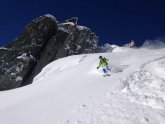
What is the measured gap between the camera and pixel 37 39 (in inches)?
2194

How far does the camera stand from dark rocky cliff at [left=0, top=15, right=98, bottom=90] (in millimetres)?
50844

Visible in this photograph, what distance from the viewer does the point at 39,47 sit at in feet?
182

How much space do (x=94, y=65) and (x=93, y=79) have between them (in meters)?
4.08

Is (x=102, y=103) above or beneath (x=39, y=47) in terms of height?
beneath

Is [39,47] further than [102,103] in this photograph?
Yes

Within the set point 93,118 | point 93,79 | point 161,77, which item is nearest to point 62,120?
point 93,118

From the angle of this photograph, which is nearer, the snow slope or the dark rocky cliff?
the snow slope

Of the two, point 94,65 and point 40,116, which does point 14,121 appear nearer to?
point 40,116

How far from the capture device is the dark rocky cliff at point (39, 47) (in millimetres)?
50844

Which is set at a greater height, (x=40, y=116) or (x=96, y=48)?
(x=96, y=48)

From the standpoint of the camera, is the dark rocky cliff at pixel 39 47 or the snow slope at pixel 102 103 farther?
the dark rocky cliff at pixel 39 47

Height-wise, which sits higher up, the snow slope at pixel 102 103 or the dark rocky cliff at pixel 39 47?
the dark rocky cliff at pixel 39 47

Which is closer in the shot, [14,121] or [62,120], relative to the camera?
[62,120]

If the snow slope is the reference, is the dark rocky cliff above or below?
above
